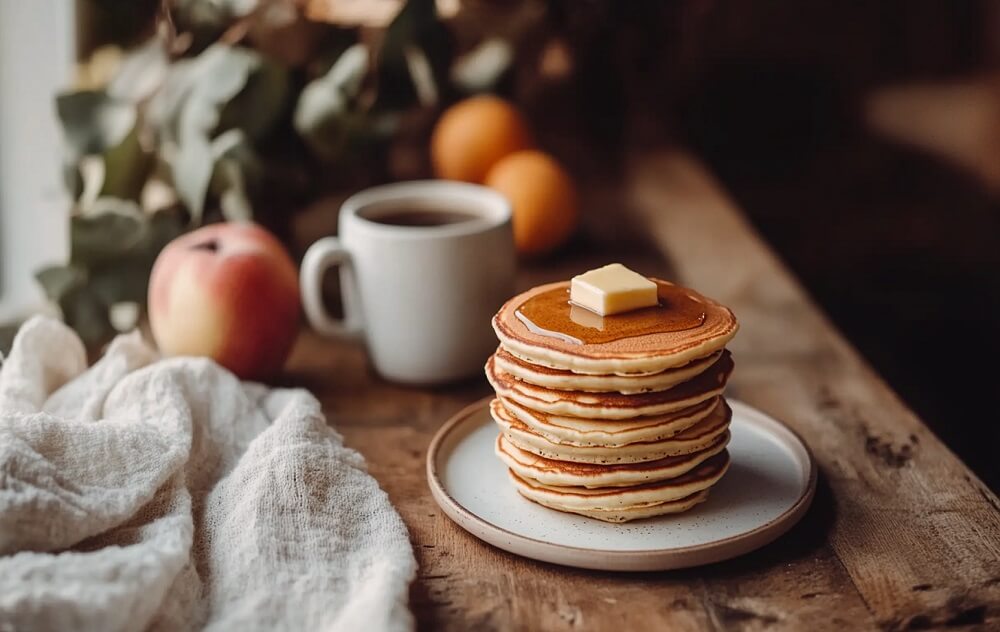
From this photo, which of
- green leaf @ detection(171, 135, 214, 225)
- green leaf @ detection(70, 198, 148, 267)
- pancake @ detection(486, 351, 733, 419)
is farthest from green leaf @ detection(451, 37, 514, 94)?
pancake @ detection(486, 351, 733, 419)

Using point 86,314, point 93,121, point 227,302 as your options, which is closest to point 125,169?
point 93,121

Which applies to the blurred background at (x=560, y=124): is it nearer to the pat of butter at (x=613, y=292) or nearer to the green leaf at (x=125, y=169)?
the green leaf at (x=125, y=169)

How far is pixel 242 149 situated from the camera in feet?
3.95

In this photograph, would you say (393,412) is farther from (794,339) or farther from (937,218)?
(937,218)

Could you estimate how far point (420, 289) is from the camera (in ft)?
3.43

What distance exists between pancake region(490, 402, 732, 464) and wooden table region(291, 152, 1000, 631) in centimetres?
8

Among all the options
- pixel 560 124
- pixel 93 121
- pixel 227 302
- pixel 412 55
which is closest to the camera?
pixel 227 302

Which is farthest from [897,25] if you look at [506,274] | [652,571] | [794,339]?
[652,571]

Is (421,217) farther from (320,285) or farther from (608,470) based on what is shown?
(608,470)

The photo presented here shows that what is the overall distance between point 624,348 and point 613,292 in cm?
7

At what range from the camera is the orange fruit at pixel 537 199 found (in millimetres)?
1393

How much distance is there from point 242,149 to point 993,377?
146 centimetres

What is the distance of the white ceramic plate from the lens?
72 centimetres

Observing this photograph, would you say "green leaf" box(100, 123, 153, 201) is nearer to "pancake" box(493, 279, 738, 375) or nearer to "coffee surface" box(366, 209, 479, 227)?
"coffee surface" box(366, 209, 479, 227)
